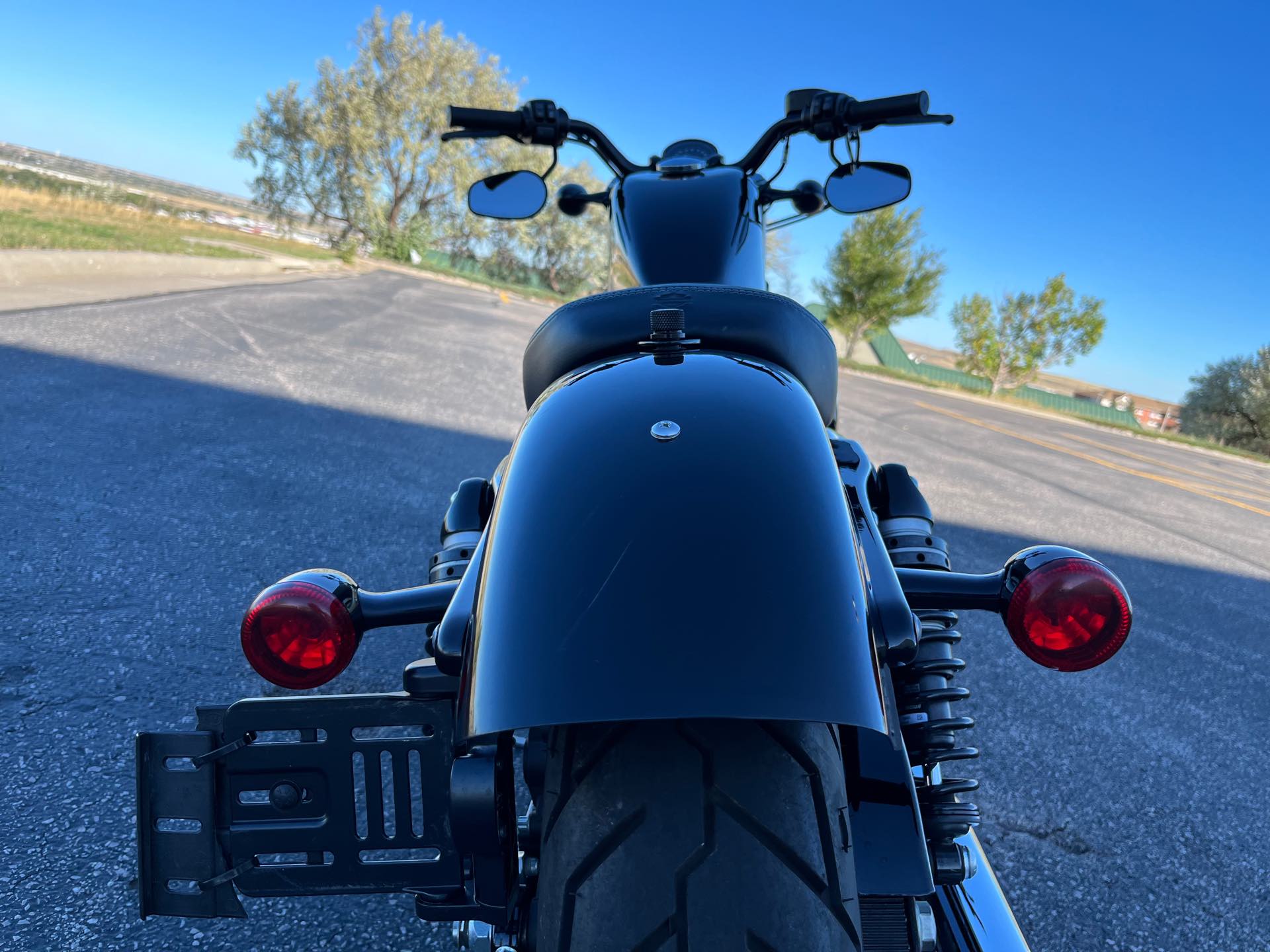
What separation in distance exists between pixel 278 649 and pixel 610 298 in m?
0.84

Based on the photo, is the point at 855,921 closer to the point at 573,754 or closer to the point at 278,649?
the point at 573,754

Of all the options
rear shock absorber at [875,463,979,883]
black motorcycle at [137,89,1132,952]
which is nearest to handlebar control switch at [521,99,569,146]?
black motorcycle at [137,89,1132,952]

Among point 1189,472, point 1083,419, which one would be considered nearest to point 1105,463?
point 1189,472

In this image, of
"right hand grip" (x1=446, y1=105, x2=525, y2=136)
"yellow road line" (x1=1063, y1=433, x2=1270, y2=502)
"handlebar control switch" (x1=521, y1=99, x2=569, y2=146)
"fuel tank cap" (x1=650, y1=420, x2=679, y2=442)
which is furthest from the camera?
"yellow road line" (x1=1063, y1=433, x2=1270, y2=502)

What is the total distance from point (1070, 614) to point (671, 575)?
2.13 feet

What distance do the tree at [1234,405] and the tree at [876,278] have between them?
41.0 feet

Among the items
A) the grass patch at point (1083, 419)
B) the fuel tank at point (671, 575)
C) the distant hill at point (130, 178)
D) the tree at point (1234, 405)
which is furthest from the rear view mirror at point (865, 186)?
the distant hill at point (130, 178)

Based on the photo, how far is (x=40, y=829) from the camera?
5.48ft

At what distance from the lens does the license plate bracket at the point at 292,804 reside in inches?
43.9

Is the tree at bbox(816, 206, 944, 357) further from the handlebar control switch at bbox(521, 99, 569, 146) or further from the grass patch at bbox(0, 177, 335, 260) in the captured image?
the handlebar control switch at bbox(521, 99, 569, 146)

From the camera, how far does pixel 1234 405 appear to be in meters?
33.2

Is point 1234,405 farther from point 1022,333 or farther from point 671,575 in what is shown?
point 671,575

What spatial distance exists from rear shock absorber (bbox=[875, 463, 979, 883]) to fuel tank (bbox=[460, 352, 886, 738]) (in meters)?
0.44

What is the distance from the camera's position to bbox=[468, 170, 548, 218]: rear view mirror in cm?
289
